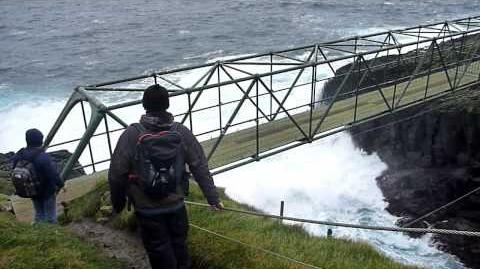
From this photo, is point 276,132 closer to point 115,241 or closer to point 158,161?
point 115,241

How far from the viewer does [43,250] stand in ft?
17.2

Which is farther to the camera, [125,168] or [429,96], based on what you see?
[429,96]

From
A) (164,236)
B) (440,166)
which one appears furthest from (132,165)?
(440,166)

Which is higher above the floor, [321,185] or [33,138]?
[33,138]

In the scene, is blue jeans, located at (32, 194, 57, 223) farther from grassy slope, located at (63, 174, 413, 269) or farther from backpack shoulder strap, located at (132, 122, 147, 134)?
backpack shoulder strap, located at (132, 122, 147, 134)

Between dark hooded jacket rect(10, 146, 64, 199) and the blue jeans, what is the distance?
0.33ft

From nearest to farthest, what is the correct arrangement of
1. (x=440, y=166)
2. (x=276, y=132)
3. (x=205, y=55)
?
(x=276, y=132)
(x=440, y=166)
(x=205, y=55)

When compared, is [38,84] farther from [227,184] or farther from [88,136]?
[88,136]

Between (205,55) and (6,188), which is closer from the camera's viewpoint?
(6,188)

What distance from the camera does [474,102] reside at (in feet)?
53.7

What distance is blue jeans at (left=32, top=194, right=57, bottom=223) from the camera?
630cm

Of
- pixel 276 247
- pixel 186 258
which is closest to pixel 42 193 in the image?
pixel 186 258

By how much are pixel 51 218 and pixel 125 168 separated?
2.92 meters

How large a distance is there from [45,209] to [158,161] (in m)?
3.13
